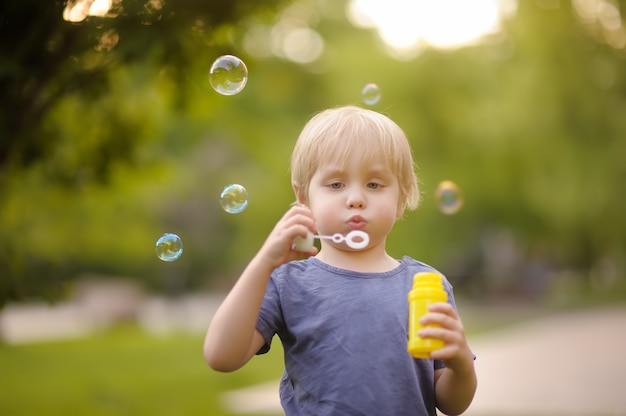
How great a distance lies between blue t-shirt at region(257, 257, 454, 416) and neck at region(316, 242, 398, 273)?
3 centimetres

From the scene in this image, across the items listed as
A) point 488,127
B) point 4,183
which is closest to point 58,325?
point 488,127

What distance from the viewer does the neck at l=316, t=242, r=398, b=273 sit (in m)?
2.35

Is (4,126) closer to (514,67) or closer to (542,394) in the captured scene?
(542,394)

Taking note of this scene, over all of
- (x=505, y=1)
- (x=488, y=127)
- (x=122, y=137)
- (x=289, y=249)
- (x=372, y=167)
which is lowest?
(x=289, y=249)

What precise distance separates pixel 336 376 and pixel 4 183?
3.96m

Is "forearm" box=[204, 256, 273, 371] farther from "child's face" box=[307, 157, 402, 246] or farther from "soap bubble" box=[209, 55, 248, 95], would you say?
"soap bubble" box=[209, 55, 248, 95]

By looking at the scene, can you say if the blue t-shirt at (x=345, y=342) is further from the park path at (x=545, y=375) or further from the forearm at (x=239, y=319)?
the park path at (x=545, y=375)

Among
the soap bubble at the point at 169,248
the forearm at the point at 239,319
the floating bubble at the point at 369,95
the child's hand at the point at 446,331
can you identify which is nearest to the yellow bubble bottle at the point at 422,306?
the child's hand at the point at 446,331

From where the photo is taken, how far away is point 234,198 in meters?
3.31

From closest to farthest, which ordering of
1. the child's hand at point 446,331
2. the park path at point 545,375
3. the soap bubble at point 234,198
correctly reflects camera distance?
the child's hand at point 446,331 < the soap bubble at point 234,198 < the park path at point 545,375

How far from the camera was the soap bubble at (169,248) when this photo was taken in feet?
11.1

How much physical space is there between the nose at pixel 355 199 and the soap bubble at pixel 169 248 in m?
1.25

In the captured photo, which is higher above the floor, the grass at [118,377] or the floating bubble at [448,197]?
the floating bubble at [448,197]

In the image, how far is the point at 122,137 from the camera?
6863 millimetres
